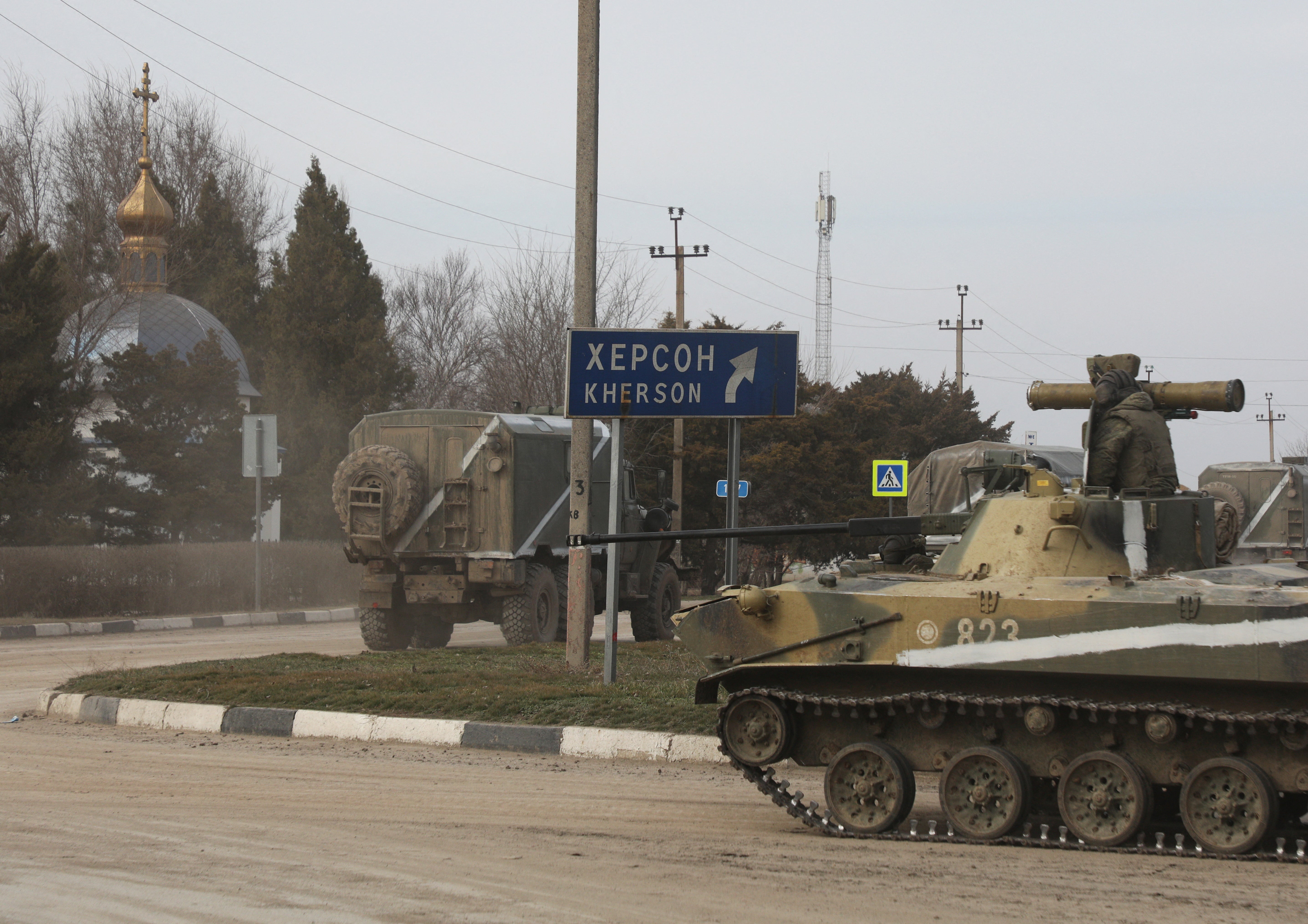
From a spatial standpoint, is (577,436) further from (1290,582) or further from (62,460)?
(62,460)

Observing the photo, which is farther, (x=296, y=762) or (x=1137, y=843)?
(x=296, y=762)

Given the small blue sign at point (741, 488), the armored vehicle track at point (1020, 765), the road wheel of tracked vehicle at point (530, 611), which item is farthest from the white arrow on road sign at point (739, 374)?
the small blue sign at point (741, 488)

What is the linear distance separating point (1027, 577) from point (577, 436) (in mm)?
5568

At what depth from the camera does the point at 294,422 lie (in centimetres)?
3684

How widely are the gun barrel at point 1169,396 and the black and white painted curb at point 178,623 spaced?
624 inches

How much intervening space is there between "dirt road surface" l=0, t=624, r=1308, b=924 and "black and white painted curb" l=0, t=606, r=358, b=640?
11567 millimetres

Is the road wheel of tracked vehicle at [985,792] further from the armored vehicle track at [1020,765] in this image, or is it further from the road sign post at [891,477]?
the road sign post at [891,477]

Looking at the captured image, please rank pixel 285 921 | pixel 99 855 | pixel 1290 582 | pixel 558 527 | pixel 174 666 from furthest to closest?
pixel 558 527, pixel 174 666, pixel 1290 582, pixel 99 855, pixel 285 921

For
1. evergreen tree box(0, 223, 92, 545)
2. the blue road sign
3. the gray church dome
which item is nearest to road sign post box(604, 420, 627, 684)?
the blue road sign

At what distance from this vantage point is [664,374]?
11.1 m

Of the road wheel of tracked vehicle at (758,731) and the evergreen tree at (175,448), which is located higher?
the evergreen tree at (175,448)

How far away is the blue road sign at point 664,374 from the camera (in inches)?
437

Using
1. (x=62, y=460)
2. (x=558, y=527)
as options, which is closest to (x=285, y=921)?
(x=558, y=527)

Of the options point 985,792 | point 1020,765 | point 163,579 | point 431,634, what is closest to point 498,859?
point 985,792
